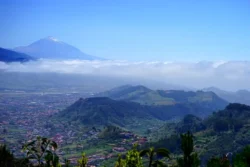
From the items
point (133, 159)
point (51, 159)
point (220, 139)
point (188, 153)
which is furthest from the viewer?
point (220, 139)

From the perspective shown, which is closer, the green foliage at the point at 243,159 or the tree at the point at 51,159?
the green foliage at the point at 243,159

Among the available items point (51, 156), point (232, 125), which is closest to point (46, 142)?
point (51, 156)

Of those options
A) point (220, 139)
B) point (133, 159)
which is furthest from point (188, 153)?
point (220, 139)

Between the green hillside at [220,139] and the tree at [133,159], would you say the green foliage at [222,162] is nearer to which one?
the tree at [133,159]

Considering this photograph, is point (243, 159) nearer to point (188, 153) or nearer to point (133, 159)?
point (188, 153)

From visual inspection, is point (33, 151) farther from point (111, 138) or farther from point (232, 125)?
point (232, 125)

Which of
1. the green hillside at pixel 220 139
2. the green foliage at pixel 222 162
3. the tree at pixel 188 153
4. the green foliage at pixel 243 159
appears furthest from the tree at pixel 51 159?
the green hillside at pixel 220 139

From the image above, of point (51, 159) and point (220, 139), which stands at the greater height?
point (51, 159)

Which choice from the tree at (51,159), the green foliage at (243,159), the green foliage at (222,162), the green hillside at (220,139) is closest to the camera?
Answer: the green foliage at (243,159)

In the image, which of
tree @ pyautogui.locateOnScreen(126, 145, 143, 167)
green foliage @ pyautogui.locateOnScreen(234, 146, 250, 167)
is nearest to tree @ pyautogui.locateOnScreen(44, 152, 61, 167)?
tree @ pyautogui.locateOnScreen(126, 145, 143, 167)

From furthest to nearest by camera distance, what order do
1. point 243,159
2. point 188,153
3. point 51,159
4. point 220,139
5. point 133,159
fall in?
point 220,139
point 188,153
point 51,159
point 243,159
point 133,159

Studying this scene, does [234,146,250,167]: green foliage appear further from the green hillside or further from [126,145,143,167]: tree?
the green hillside
